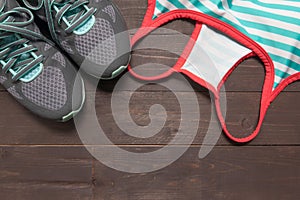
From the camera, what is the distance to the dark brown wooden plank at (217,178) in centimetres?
90

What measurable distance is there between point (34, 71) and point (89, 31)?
0.14m

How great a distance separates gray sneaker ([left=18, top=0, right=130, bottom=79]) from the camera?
32.1 inches

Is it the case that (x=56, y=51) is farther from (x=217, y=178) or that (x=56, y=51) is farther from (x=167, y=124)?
(x=217, y=178)

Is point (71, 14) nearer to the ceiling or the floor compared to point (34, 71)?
nearer to the ceiling

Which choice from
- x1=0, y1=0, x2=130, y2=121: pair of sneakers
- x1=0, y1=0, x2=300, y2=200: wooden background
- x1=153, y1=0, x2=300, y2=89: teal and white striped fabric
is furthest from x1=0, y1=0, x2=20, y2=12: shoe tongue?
x1=153, y1=0, x2=300, y2=89: teal and white striped fabric

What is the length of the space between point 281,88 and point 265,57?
0.26 ft

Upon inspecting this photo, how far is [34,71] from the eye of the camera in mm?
824

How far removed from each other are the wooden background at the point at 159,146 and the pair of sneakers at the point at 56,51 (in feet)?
0.20

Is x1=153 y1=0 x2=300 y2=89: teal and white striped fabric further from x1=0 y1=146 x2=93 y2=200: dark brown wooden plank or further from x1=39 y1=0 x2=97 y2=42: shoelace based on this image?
x1=0 y1=146 x2=93 y2=200: dark brown wooden plank

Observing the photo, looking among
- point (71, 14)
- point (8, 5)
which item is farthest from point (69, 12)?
point (8, 5)

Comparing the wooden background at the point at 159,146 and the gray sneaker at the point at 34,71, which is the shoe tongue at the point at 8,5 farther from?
the wooden background at the point at 159,146

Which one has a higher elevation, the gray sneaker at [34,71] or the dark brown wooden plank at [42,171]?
the gray sneaker at [34,71]

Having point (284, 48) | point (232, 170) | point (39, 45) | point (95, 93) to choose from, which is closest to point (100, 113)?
point (95, 93)

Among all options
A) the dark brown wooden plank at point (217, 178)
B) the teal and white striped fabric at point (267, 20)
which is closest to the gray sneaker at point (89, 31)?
the teal and white striped fabric at point (267, 20)
